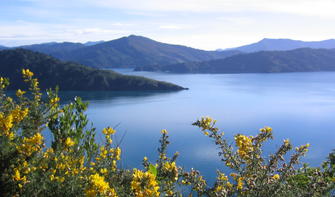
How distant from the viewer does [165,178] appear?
2799 mm

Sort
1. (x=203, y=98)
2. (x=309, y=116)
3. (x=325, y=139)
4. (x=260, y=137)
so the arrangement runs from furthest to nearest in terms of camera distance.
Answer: (x=203, y=98)
(x=309, y=116)
(x=325, y=139)
(x=260, y=137)

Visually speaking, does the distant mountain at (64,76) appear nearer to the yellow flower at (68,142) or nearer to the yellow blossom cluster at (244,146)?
the yellow blossom cluster at (244,146)

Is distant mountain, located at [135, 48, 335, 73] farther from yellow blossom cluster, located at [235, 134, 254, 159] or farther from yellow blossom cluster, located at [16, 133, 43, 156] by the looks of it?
yellow blossom cluster, located at [16, 133, 43, 156]

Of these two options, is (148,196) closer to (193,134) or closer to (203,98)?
(193,134)

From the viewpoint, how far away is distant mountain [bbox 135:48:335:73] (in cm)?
15012

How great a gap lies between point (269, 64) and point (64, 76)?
97022mm

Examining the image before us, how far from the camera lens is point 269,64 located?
501ft

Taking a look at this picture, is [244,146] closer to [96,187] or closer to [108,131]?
[108,131]

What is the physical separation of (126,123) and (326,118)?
84.5ft

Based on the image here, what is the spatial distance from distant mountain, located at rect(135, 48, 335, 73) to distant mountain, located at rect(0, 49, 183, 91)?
71956 mm

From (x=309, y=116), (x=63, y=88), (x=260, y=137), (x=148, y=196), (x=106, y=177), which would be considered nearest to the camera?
(x=148, y=196)

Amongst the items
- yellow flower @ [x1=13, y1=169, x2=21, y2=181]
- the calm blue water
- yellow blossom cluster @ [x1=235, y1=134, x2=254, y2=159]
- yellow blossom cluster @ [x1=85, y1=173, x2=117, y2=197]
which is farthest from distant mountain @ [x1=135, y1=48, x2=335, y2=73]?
yellow blossom cluster @ [x1=85, y1=173, x2=117, y2=197]

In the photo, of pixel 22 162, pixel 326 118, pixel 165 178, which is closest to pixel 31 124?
pixel 22 162

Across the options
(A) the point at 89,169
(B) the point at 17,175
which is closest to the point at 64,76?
(A) the point at 89,169
